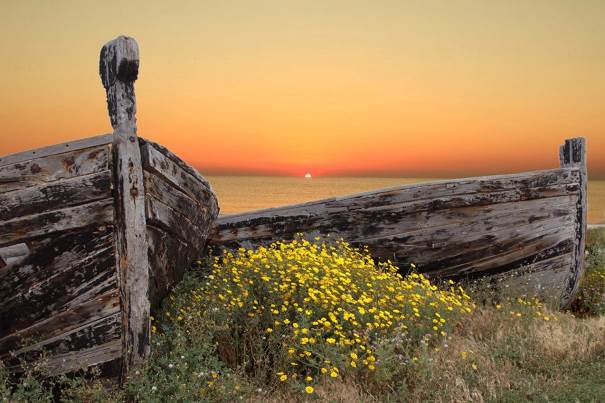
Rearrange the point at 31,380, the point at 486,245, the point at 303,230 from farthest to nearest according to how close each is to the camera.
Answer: the point at 486,245
the point at 303,230
the point at 31,380

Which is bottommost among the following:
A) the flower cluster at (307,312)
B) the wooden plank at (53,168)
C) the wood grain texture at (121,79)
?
the flower cluster at (307,312)

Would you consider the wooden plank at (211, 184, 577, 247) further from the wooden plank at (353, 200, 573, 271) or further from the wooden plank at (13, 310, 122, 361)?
the wooden plank at (13, 310, 122, 361)

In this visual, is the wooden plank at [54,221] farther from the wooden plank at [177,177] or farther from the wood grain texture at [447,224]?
the wood grain texture at [447,224]

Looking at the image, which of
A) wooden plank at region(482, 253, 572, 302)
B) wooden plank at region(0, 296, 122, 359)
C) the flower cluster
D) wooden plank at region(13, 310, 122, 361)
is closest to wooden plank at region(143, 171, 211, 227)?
the flower cluster

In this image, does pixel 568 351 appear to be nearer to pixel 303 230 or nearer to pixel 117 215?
pixel 303 230

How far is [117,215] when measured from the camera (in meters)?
4.40

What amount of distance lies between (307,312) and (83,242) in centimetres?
192

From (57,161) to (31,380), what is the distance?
1657 millimetres

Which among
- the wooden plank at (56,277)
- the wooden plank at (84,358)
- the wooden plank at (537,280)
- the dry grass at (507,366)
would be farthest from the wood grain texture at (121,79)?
the wooden plank at (537,280)

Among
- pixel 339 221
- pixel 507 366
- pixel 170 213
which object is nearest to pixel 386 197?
pixel 339 221

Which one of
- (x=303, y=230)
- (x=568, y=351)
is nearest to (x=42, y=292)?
(x=303, y=230)

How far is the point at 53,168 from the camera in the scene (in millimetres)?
4289

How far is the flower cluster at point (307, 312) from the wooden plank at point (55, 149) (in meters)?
1.76

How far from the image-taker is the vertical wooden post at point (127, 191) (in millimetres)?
4375
